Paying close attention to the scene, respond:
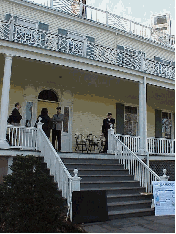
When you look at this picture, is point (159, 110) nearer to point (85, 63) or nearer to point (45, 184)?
point (85, 63)

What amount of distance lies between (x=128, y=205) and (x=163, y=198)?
948 millimetres

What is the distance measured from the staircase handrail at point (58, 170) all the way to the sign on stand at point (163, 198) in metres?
2.29

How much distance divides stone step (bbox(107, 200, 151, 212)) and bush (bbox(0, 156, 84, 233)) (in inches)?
55.5

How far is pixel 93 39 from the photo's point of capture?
43.8 feet

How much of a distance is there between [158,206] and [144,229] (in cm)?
150

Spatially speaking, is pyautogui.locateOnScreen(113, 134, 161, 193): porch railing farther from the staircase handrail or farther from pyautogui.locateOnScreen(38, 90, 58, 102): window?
pyautogui.locateOnScreen(38, 90, 58, 102): window

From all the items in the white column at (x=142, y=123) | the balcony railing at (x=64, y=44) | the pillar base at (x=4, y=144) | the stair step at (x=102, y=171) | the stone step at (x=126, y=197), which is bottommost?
the stone step at (x=126, y=197)

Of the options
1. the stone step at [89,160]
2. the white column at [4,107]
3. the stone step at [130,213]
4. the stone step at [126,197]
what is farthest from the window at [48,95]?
the stone step at [130,213]

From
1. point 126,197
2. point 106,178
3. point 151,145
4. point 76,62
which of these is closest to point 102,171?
point 106,178

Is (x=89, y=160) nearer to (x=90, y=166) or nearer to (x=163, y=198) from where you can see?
(x=90, y=166)

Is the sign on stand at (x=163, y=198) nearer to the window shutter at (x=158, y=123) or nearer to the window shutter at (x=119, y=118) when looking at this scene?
the window shutter at (x=119, y=118)

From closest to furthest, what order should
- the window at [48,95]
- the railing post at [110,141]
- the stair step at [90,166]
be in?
the stair step at [90,166] → the railing post at [110,141] → the window at [48,95]

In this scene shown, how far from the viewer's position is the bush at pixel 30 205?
477 cm

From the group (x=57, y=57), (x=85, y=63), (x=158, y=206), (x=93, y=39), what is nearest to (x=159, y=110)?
(x=93, y=39)
